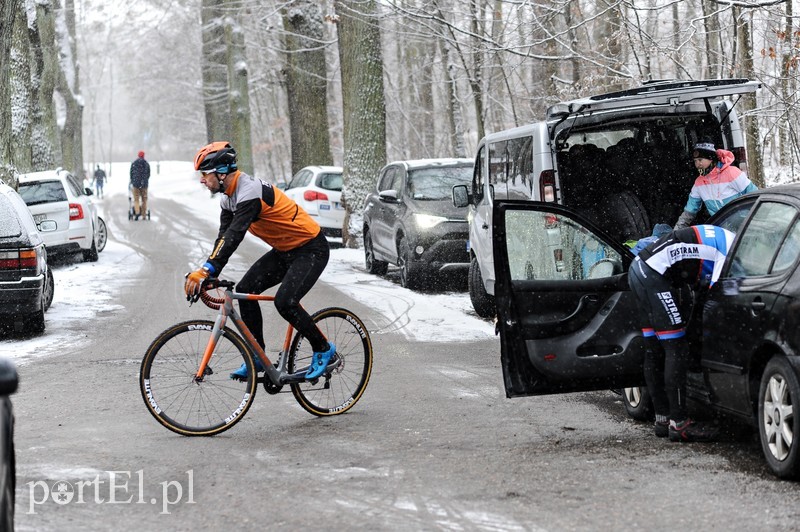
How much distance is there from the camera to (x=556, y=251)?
720cm

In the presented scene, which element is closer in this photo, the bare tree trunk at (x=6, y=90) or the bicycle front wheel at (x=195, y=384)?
the bicycle front wheel at (x=195, y=384)

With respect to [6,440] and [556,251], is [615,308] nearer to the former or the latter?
[556,251]

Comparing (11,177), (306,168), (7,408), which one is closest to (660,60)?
(306,168)

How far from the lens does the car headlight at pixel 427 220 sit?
1546 centimetres

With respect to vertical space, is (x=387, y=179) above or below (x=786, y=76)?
below

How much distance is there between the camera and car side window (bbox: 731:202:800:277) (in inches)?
234

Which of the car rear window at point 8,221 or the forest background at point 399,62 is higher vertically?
the forest background at point 399,62

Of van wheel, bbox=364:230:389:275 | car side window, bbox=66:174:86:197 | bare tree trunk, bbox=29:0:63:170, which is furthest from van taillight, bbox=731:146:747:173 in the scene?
bare tree trunk, bbox=29:0:63:170

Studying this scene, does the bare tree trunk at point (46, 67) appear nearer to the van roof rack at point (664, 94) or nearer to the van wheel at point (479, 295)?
the van wheel at point (479, 295)

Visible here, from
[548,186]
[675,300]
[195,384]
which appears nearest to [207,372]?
[195,384]

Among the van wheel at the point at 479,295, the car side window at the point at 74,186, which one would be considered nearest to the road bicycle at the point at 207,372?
the van wheel at the point at 479,295

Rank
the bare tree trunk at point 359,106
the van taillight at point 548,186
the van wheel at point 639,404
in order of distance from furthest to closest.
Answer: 1. the bare tree trunk at point 359,106
2. the van taillight at point 548,186
3. the van wheel at point 639,404

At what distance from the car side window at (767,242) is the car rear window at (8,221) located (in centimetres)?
793

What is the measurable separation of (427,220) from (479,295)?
2.70 meters
